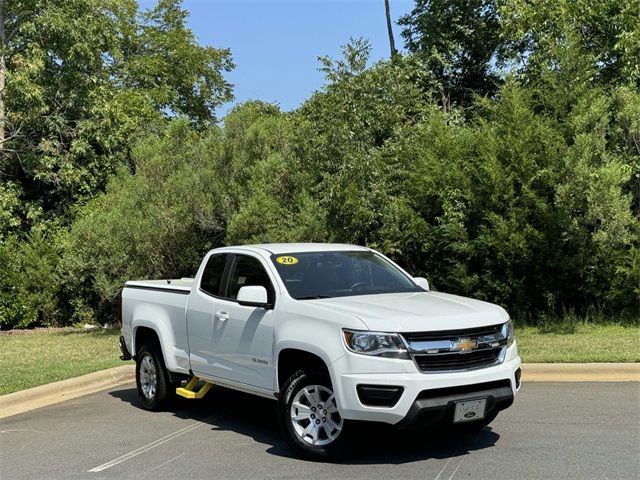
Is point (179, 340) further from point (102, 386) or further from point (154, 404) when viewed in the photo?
point (102, 386)

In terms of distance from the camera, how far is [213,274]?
7.62 meters

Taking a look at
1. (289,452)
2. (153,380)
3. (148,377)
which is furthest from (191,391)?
(289,452)

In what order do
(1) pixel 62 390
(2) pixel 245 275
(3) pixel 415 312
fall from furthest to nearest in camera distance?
(1) pixel 62 390
(2) pixel 245 275
(3) pixel 415 312

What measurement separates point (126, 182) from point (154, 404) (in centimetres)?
1011

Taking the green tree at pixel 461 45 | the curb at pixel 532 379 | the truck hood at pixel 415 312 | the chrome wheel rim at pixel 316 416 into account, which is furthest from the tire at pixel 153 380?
the green tree at pixel 461 45

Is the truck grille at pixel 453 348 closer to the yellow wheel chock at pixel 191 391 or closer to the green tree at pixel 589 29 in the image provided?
the yellow wheel chock at pixel 191 391

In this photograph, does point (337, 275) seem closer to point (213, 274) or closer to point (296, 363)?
point (296, 363)

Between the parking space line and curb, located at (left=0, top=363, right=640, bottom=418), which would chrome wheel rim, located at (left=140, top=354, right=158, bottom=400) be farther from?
curb, located at (left=0, top=363, right=640, bottom=418)

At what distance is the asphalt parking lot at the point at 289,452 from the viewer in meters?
5.65

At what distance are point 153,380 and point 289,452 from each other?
261 centimetres

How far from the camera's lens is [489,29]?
2406 centimetres

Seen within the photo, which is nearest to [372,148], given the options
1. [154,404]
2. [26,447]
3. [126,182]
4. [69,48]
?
[126,182]

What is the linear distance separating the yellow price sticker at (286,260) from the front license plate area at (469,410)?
2.26m

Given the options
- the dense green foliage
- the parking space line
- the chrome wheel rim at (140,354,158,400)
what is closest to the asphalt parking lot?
the parking space line
